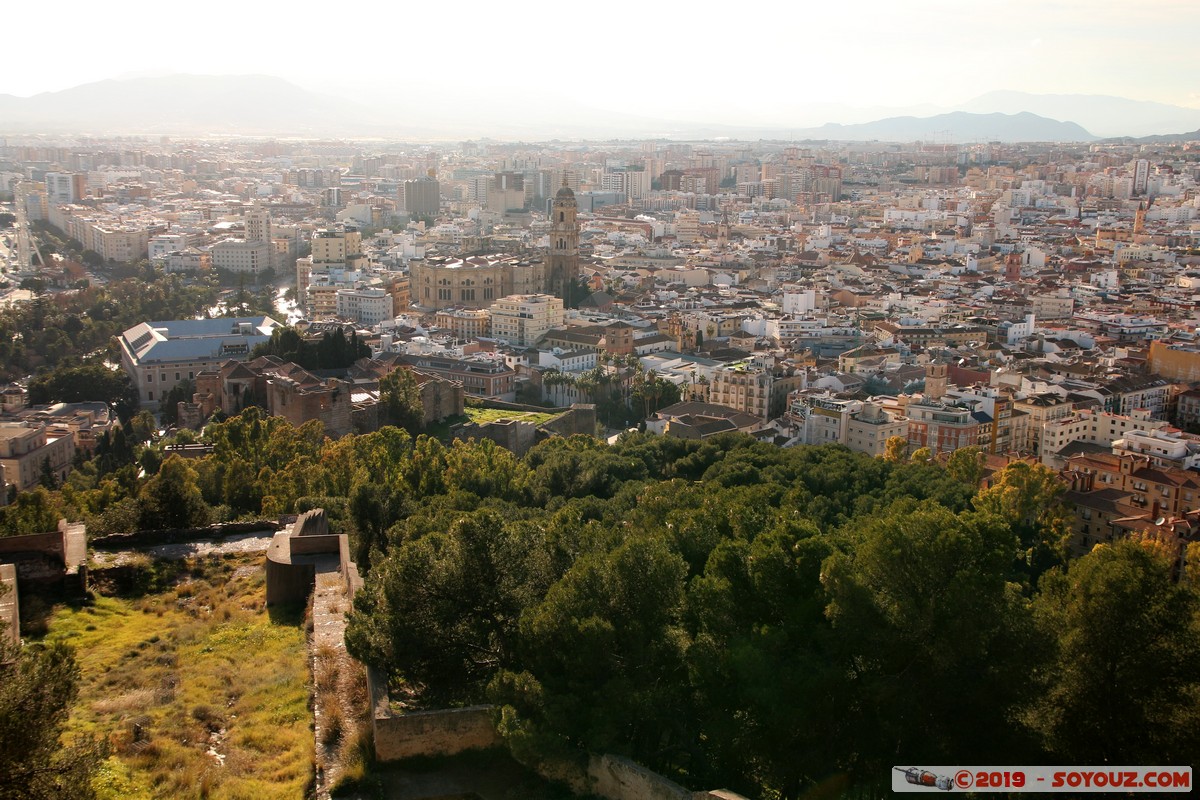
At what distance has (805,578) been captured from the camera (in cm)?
643

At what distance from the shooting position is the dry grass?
5926mm

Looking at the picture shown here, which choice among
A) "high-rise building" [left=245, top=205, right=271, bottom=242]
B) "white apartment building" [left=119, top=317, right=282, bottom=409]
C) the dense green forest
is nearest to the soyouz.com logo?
the dense green forest

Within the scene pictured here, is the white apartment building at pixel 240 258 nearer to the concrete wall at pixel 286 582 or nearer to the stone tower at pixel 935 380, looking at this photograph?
the stone tower at pixel 935 380

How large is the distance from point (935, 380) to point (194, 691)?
15.6 meters

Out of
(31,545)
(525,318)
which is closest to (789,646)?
(31,545)

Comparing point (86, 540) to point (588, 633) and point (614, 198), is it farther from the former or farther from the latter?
point (614, 198)

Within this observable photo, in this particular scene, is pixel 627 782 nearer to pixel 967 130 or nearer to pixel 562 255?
pixel 562 255

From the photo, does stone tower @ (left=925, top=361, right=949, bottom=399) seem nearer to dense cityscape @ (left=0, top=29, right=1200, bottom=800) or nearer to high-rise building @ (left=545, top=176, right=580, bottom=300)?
dense cityscape @ (left=0, top=29, right=1200, bottom=800)

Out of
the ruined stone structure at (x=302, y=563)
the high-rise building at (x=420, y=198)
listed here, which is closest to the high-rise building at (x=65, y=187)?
the high-rise building at (x=420, y=198)

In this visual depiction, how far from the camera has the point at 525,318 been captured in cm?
2808

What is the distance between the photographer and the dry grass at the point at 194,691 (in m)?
5.93

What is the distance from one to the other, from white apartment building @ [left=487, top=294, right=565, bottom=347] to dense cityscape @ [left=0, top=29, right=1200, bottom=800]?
0.11 m

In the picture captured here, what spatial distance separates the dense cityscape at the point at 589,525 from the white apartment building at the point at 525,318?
111 mm

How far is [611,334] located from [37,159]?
215 ft
